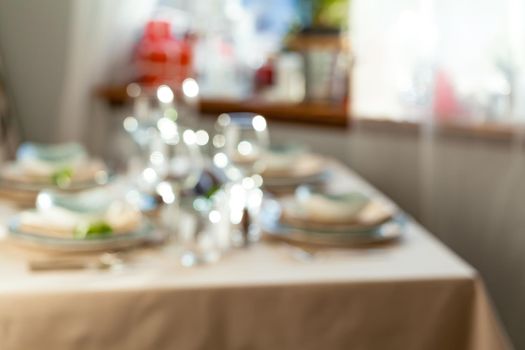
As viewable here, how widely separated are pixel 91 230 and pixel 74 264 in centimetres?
12

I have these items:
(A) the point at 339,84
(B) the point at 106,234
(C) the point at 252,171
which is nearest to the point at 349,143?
(A) the point at 339,84

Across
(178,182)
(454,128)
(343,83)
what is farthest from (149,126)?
(343,83)

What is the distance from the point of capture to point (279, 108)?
2.46 m

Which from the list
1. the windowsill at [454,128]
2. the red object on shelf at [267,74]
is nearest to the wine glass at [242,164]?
the windowsill at [454,128]

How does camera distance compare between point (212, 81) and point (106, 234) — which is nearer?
point (106, 234)

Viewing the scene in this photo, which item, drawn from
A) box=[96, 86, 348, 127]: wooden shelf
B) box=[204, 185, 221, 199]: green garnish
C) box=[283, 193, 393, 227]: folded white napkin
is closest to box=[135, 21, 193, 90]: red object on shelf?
box=[96, 86, 348, 127]: wooden shelf

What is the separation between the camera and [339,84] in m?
2.50

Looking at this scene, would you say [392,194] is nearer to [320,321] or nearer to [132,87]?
[132,87]

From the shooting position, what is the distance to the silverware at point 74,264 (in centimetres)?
113

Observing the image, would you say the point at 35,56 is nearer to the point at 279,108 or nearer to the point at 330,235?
the point at 279,108

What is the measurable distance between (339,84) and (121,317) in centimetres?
157

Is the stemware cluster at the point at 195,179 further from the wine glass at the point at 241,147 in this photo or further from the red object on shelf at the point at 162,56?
the red object on shelf at the point at 162,56

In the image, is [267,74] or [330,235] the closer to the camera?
[330,235]

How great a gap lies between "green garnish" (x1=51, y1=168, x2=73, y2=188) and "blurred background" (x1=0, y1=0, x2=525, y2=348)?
13 cm
